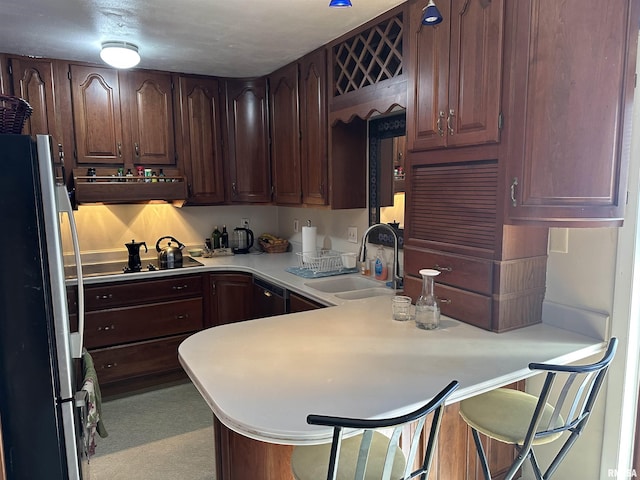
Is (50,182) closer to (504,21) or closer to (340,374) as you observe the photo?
(340,374)

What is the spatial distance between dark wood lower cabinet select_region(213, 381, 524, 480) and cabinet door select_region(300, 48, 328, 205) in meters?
1.67

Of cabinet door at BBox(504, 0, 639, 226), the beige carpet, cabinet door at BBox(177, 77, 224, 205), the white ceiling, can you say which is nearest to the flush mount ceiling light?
the white ceiling

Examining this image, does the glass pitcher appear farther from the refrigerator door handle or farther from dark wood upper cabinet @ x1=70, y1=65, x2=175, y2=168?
Result: dark wood upper cabinet @ x1=70, y1=65, x2=175, y2=168

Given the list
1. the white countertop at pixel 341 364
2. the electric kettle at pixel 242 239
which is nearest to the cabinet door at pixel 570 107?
the white countertop at pixel 341 364

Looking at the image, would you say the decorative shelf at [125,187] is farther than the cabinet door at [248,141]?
No

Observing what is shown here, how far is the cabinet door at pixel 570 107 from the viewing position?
137 centimetres

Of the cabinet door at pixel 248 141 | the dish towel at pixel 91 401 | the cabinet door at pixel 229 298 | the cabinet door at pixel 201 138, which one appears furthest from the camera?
the cabinet door at pixel 248 141

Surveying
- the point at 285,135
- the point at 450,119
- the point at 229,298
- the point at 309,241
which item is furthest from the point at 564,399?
the point at 285,135

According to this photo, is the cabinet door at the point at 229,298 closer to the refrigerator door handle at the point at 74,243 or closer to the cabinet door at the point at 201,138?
the cabinet door at the point at 201,138

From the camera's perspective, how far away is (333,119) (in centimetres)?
276

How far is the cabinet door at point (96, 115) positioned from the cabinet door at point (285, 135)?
1.14 meters

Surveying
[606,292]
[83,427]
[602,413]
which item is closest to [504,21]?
[606,292]

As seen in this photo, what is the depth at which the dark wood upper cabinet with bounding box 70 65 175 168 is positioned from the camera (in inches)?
122

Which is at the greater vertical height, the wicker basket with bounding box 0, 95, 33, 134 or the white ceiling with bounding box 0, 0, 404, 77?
the white ceiling with bounding box 0, 0, 404, 77
